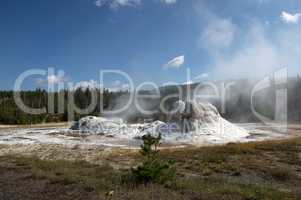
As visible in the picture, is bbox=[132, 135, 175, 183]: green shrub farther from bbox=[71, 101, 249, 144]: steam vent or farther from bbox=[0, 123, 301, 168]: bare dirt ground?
bbox=[71, 101, 249, 144]: steam vent

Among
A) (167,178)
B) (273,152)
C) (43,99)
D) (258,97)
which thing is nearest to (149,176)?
(167,178)

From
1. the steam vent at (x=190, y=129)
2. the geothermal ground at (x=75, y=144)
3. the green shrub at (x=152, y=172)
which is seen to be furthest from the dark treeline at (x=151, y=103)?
the green shrub at (x=152, y=172)

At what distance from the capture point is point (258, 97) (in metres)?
79.5

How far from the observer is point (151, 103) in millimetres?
77812

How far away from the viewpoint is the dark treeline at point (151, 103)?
228 ft

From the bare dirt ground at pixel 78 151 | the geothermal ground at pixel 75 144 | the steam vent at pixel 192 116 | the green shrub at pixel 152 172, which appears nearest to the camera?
the green shrub at pixel 152 172

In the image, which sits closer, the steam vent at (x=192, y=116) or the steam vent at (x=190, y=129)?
the steam vent at (x=190, y=129)

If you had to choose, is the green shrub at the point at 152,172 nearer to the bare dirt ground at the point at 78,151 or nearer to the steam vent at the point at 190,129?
the bare dirt ground at the point at 78,151

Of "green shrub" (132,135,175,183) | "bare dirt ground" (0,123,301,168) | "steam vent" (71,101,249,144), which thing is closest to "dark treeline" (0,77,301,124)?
"steam vent" (71,101,249,144)

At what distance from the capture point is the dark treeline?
69.5 meters

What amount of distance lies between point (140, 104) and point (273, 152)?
5819cm

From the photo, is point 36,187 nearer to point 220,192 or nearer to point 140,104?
point 220,192

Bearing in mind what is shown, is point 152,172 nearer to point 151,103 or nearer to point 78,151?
point 78,151

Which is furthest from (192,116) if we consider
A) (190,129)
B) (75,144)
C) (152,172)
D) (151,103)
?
(151,103)
